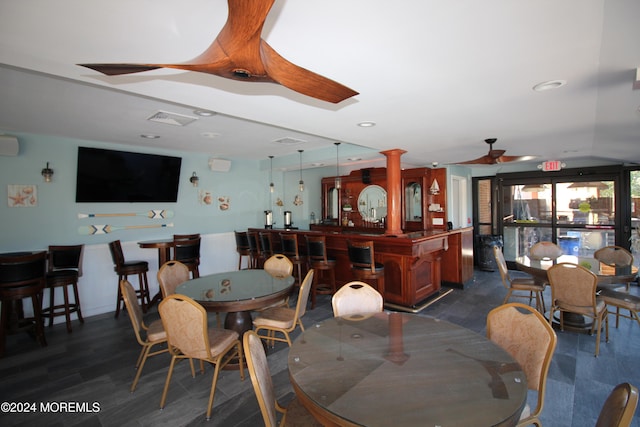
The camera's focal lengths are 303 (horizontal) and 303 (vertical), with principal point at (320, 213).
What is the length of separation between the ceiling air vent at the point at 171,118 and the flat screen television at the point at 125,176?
167 centimetres

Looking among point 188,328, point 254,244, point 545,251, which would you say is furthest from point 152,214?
point 545,251

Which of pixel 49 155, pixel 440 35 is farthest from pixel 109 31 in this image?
pixel 49 155

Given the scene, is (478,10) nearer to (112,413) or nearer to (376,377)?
(376,377)

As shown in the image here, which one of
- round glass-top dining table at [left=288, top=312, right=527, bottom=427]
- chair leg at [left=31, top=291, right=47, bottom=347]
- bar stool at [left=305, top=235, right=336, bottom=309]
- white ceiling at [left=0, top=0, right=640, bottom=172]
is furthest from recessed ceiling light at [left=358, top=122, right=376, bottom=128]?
chair leg at [left=31, top=291, right=47, bottom=347]

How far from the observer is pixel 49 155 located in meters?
4.12

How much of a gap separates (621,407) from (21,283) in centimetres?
472

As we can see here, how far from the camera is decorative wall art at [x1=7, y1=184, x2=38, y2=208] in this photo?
3855mm

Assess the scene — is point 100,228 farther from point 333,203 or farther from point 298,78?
point 333,203

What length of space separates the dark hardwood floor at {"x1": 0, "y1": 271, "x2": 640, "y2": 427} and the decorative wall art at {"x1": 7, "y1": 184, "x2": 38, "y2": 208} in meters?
1.65

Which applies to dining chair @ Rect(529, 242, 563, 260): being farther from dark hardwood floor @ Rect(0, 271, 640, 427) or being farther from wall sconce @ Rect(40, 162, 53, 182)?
wall sconce @ Rect(40, 162, 53, 182)

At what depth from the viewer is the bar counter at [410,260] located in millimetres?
4352

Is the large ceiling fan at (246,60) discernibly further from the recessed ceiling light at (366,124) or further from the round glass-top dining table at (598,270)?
the round glass-top dining table at (598,270)

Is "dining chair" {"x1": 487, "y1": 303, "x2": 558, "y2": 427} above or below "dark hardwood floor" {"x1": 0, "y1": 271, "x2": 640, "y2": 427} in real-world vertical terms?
above

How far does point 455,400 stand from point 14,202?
5.27m
